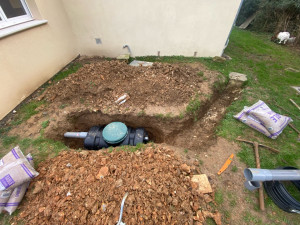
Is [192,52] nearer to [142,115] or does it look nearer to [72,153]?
[142,115]

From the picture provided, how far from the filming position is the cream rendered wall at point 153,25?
5012 millimetres

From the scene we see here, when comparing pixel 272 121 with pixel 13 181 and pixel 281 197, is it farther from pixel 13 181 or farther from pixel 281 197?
pixel 13 181

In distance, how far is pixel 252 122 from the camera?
3197mm

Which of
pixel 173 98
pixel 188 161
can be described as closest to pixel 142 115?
pixel 173 98

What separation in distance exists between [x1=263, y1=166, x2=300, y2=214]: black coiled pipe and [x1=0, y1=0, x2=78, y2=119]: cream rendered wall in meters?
5.95

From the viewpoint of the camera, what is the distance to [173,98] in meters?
3.88

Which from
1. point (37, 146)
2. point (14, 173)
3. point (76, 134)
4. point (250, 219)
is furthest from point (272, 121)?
point (37, 146)

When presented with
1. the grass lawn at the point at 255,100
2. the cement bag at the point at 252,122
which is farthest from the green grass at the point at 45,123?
the cement bag at the point at 252,122

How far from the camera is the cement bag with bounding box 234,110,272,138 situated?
3.06 m

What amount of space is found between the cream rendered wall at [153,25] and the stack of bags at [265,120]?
11.9ft

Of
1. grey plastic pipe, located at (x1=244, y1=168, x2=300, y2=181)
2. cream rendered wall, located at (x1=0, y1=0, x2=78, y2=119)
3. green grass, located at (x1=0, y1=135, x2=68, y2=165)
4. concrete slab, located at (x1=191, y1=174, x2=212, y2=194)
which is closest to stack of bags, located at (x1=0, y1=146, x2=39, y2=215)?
green grass, located at (x1=0, y1=135, x2=68, y2=165)

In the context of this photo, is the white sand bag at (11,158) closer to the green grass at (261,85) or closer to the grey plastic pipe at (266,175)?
the grey plastic pipe at (266,175)

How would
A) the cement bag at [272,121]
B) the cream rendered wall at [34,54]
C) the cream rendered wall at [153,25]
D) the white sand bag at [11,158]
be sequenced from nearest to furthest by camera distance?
the white sand bag at [11,158]
the cement bag at [272,121]
the cream rendered wall at [34,54]
the cream rendered wall at [153,25]

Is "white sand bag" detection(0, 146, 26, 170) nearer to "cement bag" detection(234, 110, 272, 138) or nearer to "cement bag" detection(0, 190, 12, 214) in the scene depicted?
"cement bag" detection(0, 190, 12, 214)
